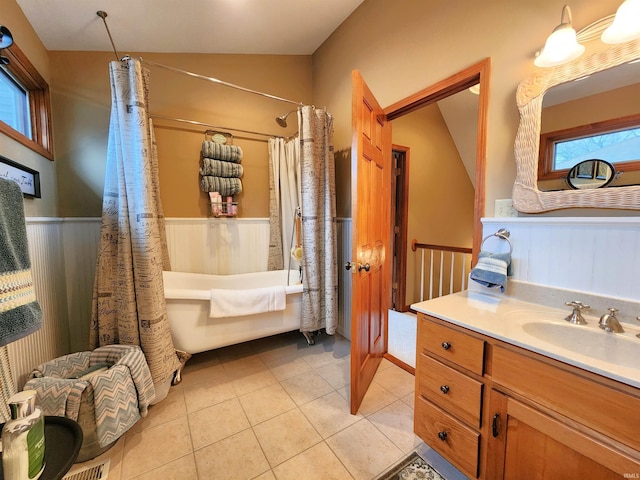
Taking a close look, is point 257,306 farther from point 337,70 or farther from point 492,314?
point 337,70

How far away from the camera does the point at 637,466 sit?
70cm

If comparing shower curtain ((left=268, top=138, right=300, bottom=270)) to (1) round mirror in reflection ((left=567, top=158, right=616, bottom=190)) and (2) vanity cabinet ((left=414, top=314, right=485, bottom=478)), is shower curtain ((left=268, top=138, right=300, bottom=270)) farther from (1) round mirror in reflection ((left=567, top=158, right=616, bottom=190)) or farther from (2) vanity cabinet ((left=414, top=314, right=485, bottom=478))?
(1) round mirror in reflection ((left=567, top=158, right=616, bottom=190))

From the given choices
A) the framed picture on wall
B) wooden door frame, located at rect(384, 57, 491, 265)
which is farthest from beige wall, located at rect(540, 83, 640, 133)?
the framed picture on wall

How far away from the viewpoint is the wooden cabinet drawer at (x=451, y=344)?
106 cm

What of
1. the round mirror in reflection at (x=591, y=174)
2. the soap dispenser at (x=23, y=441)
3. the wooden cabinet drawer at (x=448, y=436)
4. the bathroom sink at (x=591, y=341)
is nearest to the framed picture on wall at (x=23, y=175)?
the soap dispenser at (x=23, y=441)

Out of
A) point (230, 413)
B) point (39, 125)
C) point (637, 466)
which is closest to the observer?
point (637, 466)

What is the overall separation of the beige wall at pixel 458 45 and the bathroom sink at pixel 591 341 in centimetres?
67

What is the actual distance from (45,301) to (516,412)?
2.67 m

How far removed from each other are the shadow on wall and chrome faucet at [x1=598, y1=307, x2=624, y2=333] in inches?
73.6

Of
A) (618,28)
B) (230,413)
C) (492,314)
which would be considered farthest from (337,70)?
(230,413)

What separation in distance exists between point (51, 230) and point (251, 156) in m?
1.79

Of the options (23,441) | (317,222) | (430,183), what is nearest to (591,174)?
(317,222)

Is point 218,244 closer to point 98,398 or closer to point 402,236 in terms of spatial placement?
point 98,398

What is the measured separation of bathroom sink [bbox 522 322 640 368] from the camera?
912mm
